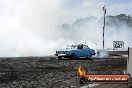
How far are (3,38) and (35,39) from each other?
5172 mm

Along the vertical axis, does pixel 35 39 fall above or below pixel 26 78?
above

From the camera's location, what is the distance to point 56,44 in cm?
6234

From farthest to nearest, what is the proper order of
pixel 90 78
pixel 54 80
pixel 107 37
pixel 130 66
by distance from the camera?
pixel 107 37
pixel 54 80
pixel 130 66
pixel 90 78

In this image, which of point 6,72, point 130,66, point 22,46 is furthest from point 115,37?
point 130,66

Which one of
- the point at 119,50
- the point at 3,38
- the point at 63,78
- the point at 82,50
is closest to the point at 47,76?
the point at 63,78

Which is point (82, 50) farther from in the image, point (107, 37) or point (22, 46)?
point (107, 37)

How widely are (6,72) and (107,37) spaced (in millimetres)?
94730

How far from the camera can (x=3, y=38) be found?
200 ft

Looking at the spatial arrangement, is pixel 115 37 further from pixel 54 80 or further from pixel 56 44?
pixel 54 80

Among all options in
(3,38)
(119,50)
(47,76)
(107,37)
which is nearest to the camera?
(47,76)

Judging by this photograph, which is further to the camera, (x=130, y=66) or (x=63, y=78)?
(x=63, y=78)

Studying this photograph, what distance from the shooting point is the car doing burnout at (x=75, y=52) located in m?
39.5

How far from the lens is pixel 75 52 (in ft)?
131

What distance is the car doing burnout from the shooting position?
39.5 meters
